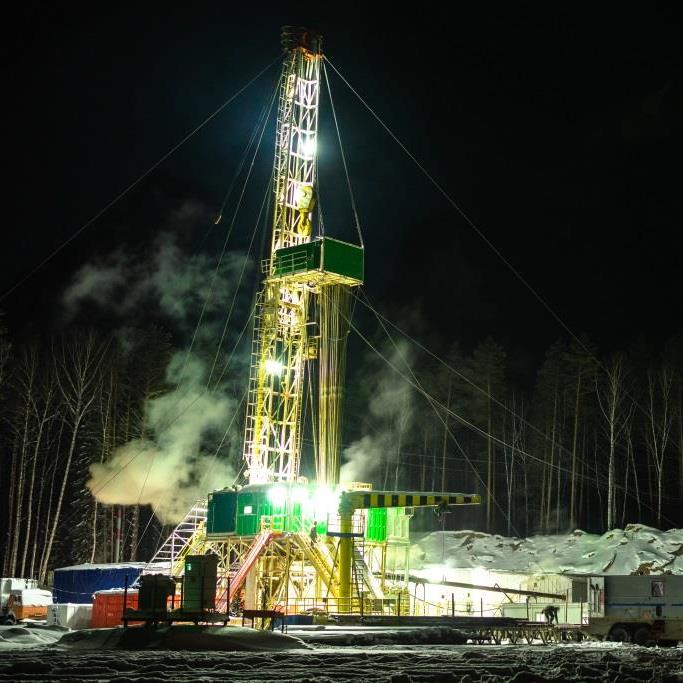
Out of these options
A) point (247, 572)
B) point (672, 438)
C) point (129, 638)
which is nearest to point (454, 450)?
point (672, 438)

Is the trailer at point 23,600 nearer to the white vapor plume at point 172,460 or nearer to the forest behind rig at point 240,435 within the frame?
the forest behind rig at point 240,435

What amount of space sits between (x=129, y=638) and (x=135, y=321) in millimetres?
38985

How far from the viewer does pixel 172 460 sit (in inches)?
1868

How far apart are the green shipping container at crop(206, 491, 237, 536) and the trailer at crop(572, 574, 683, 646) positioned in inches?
531

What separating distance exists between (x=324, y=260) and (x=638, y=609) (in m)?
16.5

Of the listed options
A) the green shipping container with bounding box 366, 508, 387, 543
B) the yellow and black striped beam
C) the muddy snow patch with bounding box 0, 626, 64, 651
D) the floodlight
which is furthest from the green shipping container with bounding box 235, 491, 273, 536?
the muddy snow patch with bounding box 0, 626, 64, 651

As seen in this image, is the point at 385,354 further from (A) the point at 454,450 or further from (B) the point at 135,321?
(B) the point at 135,321

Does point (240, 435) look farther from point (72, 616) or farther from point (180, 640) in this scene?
point (180, 640)

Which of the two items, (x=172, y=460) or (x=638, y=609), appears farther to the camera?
(x=172, y=460)

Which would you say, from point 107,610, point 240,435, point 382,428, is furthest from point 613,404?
point 107,610

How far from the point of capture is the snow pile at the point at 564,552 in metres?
39.5

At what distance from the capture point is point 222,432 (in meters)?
52.9

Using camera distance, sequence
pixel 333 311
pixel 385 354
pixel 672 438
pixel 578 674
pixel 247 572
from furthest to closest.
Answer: pixel 385 354 → pixel 672 438 → pixel 333 311 → pixel 247 572 → pixel 578 674

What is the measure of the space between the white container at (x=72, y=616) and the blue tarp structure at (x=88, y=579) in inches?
251
